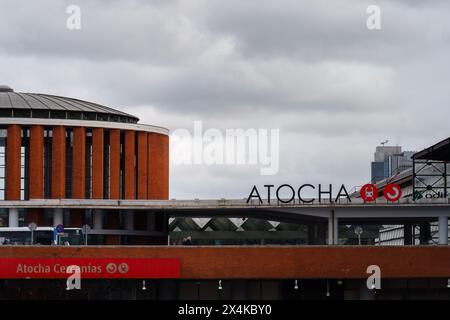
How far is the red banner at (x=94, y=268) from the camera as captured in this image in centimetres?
11094

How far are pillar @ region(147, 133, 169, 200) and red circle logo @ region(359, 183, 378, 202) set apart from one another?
137ft

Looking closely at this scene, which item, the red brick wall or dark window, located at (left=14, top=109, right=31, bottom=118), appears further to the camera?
dark window, located at (left=14, top=109, right=31, bottom=118)

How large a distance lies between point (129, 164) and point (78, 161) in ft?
25.5

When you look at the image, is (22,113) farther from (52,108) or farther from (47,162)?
(47,162)

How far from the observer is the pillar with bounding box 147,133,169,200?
160 meters

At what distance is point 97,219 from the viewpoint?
141875mm

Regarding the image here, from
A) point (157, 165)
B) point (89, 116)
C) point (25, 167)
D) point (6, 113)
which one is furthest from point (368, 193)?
point (6, 113)

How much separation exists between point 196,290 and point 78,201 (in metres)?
30.6

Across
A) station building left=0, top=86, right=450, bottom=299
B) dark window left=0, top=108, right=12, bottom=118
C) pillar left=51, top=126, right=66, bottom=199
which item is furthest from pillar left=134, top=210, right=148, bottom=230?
dark window left=0, top=108, right=12, bottom=118

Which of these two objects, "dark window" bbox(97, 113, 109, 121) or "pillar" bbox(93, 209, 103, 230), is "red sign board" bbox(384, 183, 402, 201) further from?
"dark window" bbox(97, 113, 109, 121)

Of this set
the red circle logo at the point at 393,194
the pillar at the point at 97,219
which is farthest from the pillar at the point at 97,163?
the red circle logo at the point at 393,194

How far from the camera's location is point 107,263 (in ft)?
366
